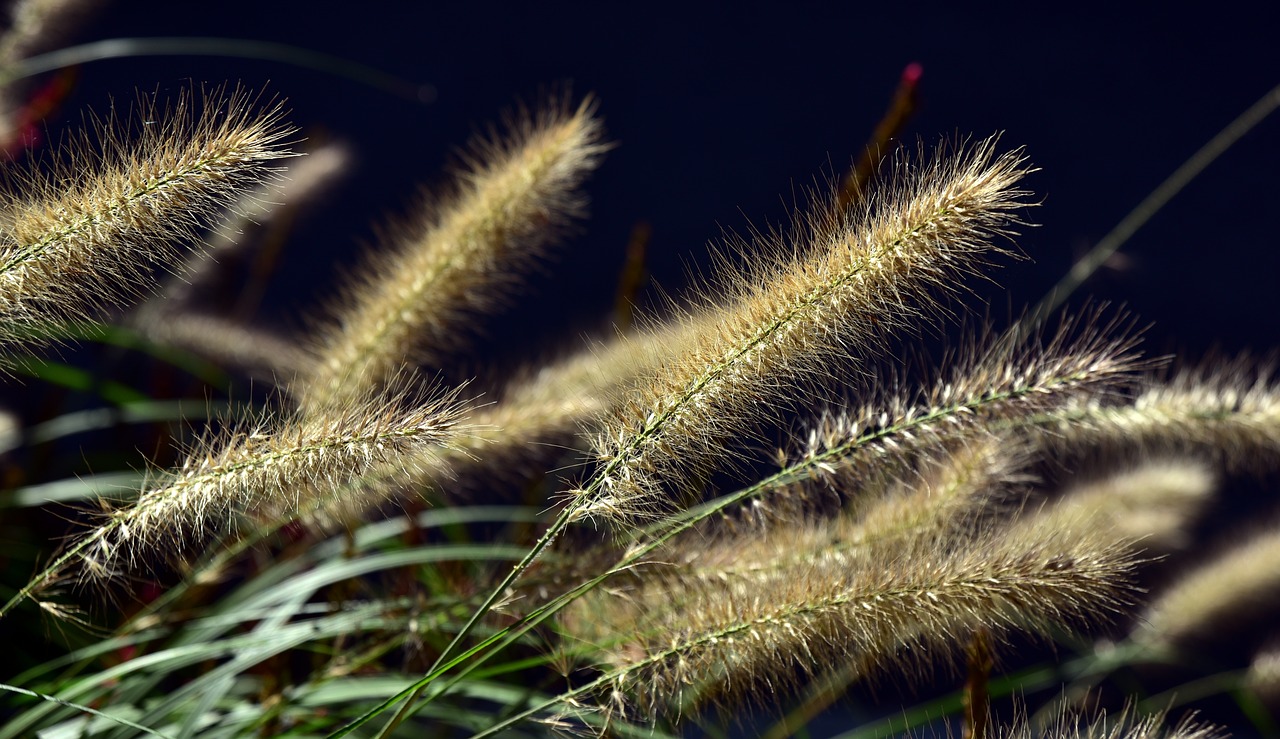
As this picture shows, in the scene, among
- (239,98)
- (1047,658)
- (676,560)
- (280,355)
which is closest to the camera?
(239,98)

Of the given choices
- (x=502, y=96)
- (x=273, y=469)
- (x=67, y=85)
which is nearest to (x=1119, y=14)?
(x=502, y=96)

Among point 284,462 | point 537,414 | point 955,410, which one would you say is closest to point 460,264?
point 537,414

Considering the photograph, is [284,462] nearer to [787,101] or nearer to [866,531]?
[866,531]

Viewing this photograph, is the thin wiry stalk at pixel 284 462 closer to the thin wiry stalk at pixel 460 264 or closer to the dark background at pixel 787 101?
the thin wiry stalk at pixel 460 264

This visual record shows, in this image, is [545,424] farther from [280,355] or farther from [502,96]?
[502,96]

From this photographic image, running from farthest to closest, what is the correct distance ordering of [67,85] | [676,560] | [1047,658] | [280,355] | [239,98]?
[1047,658] < [280,355] < [67,85] < [676,560] < [239,98]

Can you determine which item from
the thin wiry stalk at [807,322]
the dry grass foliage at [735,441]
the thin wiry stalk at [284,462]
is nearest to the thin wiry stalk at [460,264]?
the dry grass foliage at [735,441]
